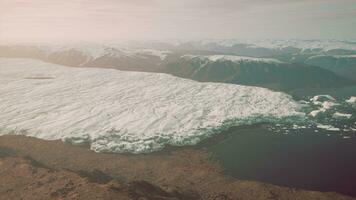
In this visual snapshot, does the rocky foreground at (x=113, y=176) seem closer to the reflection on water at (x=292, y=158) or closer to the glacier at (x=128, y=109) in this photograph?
the reflection on water at (x=292, y=158)

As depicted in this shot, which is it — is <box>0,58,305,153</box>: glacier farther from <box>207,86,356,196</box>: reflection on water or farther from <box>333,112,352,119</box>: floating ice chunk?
<box>333,112,352,119</box>: floating ice chunk

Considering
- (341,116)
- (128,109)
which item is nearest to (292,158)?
(341,116)

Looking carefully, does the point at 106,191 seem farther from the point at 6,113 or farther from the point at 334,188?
the point at 6,113

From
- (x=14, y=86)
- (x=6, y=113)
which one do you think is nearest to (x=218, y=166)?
(x=6, y=113)

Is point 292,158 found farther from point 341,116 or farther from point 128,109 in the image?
point 128,109

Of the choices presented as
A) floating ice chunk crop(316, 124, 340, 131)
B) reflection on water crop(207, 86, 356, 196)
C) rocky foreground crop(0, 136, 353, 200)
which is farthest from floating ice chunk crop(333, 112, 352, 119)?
rocky foreground crop(0, 136, 353, 200)
